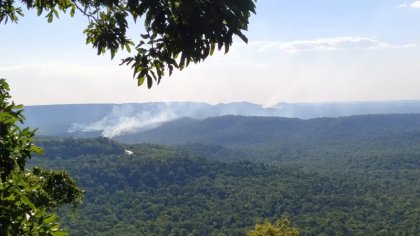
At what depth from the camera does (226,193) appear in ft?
403

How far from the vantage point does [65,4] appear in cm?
726

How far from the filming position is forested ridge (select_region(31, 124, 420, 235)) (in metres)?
89.8

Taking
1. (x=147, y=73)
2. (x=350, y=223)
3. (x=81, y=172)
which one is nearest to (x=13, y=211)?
(x=147, y=73)

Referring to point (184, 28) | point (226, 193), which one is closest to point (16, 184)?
point (184, 28)

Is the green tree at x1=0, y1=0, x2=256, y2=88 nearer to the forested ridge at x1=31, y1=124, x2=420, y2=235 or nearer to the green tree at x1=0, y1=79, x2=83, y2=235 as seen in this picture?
the green tree at x1=0, y1=79, x2=83, y2=235

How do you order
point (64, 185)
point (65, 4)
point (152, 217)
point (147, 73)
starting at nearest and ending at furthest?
point (147, 73), point (65, 4), point (64, 185), point (152, 217)

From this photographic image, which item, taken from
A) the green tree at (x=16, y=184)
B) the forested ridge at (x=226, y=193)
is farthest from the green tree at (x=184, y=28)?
the forested ridge at (x=226, y=193)

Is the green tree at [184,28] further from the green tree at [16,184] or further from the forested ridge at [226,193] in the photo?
the forested ridge at [226,193]

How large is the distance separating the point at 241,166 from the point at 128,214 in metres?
56.0

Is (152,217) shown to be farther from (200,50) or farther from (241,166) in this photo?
(200,50)

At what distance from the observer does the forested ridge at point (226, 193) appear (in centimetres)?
8975

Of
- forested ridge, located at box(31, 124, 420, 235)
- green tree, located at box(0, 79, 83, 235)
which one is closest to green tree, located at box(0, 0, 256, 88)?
green tree, located at box(0, 79, 83, 235)

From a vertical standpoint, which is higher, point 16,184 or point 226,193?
point 16,184

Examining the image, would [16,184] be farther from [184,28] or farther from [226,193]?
[226,193]
